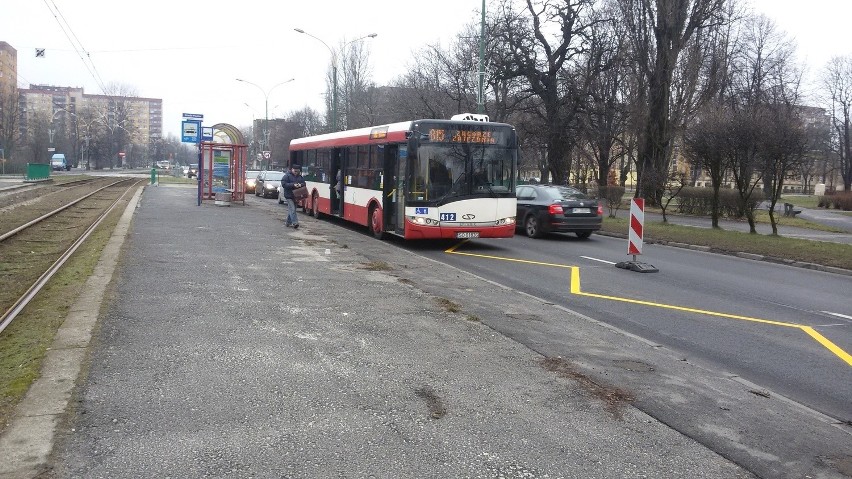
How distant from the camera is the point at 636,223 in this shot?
12.8 meters

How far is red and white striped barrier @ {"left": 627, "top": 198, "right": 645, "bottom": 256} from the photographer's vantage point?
42.0 ft

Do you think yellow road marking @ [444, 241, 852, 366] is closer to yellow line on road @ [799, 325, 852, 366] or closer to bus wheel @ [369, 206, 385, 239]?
yellow line on road @ [799, 325, 852, 366]

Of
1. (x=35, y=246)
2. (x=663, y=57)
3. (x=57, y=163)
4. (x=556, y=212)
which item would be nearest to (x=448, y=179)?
(x=556, y=212)

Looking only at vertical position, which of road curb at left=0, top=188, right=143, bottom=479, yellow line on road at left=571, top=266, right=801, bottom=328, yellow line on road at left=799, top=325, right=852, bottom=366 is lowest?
yellow line on road at left=799, top=325, right=852, bottom=366

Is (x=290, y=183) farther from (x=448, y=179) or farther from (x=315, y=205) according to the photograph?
(x=448, y=179)

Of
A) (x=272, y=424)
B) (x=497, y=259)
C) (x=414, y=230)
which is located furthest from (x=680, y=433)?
(x=414, y=230)

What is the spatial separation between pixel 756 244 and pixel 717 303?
9.03 m

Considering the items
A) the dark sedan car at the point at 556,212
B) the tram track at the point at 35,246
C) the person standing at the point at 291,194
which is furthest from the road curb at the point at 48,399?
the dark sedan car at the point at 556,212

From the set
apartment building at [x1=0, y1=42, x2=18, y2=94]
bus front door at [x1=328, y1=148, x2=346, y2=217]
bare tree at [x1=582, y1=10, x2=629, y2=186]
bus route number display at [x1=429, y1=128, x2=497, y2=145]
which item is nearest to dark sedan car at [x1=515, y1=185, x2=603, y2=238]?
bus route number display at [x1=429, y1=128, x2=497, y2=145]

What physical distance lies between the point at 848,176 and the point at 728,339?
222ft

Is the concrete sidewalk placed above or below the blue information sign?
below

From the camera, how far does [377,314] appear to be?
7.81 metres

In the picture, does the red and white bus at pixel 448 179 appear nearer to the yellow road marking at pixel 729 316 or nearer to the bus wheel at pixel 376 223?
the bus wheel at pixel 376 223

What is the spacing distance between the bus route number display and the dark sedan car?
4197 mm
